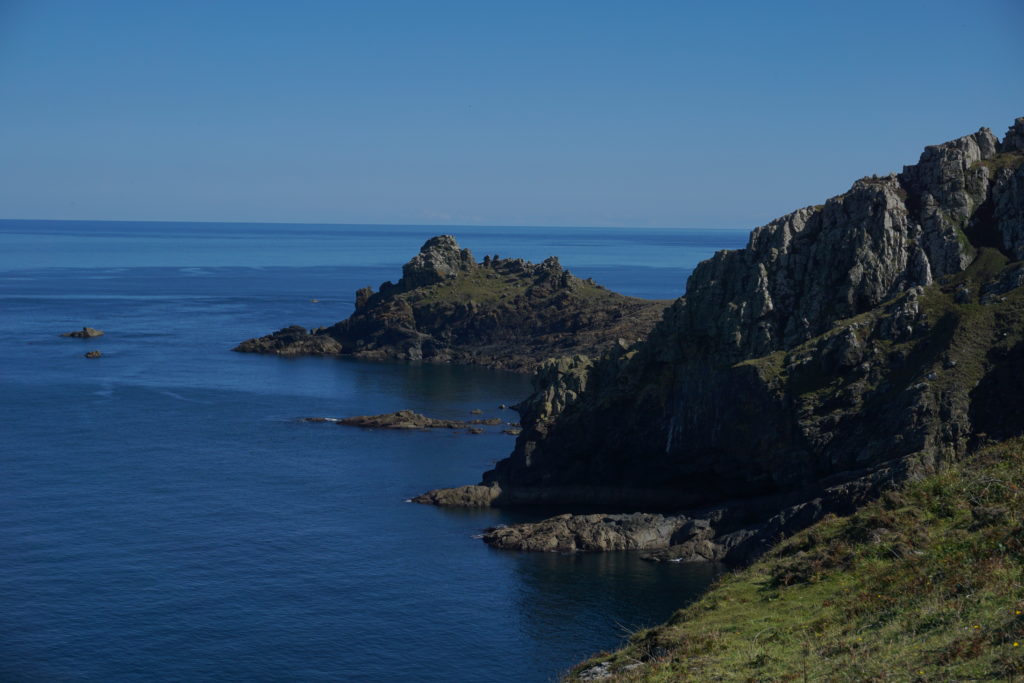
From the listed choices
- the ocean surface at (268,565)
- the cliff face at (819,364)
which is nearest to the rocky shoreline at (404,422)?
the ocean surface at (268,565)

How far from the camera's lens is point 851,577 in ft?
133

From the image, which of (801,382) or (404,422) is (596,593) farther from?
(404,422)

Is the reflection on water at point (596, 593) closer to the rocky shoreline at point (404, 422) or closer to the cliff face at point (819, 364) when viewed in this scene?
the cliff face at point (819, 364)

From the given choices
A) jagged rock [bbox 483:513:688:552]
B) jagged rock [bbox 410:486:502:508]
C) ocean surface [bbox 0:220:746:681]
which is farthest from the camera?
jagged rock [bbox 410:486:502:508]

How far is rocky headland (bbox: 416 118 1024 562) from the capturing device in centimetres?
7575

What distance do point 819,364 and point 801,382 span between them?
6.67 ft

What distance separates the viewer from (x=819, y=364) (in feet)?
275

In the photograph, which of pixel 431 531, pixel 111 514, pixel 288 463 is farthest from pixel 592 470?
pixel 111 514

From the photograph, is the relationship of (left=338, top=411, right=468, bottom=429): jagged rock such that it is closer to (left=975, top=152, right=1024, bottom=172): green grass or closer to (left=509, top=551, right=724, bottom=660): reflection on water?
(left=509, top=551, right=724, bottom=660): reflection on water

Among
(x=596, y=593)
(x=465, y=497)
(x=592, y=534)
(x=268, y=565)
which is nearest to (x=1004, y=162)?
(x=592, y=534)

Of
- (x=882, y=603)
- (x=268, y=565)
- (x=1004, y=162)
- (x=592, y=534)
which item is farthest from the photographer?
(x=1004, y=162)

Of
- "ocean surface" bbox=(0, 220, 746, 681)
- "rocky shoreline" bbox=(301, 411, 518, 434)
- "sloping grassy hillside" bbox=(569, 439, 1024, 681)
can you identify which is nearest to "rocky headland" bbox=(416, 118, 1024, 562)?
"ocean surface" bbox=(0, 220, 746, 681)

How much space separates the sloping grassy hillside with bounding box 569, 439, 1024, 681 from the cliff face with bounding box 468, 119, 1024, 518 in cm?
2898

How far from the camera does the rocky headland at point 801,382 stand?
7575 centimetres
